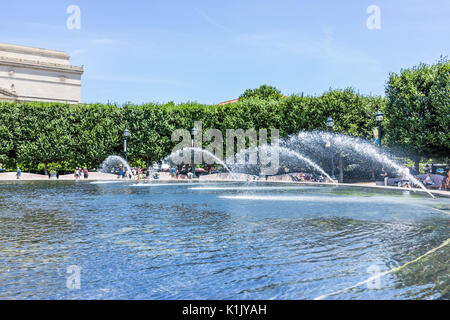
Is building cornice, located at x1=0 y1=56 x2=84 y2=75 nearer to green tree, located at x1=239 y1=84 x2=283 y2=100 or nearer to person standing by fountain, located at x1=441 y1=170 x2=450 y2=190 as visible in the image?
green tree, located at x1=239 y1=84 x2=283 y2=100

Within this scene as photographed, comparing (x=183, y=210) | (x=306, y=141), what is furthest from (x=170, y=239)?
(x=306, y=141)

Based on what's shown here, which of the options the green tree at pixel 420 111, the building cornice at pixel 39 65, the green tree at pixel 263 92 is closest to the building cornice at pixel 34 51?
the building cornice at pixel 39 65

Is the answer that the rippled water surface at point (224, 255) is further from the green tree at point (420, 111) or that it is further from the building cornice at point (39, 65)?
the building cornice at point (39, 65)

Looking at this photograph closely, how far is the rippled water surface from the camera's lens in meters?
5.09

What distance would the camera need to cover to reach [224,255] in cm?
700

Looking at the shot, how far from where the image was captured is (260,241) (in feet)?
27.2

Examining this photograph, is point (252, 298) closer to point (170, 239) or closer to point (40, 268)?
point (40, 268)

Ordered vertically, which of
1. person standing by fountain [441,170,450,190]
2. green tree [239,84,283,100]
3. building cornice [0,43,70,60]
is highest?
building cornice [0,43,70,60]

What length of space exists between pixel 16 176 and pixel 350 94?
3851cm

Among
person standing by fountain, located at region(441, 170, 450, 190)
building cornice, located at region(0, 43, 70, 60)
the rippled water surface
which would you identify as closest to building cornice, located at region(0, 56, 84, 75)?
building cornice, located at region(0, 43, 70, 60)

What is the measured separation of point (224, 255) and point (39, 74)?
8505 centimetres

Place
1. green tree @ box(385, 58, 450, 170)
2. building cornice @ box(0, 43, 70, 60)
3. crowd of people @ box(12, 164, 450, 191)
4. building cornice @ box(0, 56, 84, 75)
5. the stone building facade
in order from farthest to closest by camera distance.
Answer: building cornice @ box(0, 43, 70, 60), the stone building facade, building cornice @ box(0, 56, 84, 75), green tree @ box(385, 58, 450, 170), crowd of people @ box(12, 164, 450, 191)

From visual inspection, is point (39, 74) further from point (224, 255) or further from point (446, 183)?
point (224, 255)

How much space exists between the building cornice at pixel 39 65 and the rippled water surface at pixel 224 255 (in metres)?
76.1
